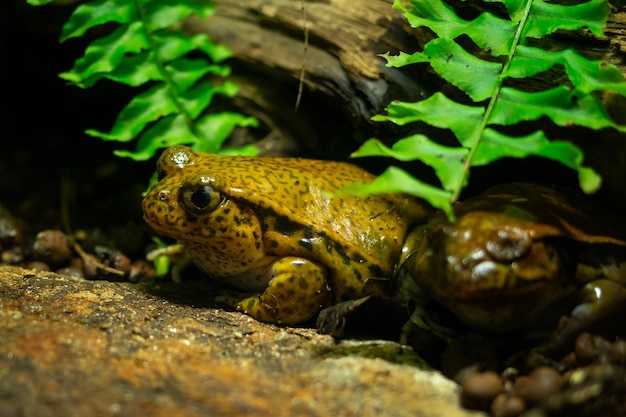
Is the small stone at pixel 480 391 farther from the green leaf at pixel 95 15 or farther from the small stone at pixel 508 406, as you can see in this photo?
the green leaf at pixel 95 15

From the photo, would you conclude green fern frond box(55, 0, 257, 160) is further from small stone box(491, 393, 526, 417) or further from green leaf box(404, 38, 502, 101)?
small stone box(491, 393, 526, 417)

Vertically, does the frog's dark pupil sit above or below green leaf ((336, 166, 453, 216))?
below

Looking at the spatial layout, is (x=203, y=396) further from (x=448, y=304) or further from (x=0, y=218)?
(x=0, y=218)

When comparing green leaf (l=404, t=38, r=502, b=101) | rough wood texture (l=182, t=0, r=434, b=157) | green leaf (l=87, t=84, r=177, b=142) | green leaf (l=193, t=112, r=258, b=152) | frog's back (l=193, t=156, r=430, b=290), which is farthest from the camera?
green leaf (l=193, t=112, r=258, b=152)

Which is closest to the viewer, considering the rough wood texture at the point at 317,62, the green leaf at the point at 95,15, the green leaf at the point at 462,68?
the green leaf at the point at 462,68

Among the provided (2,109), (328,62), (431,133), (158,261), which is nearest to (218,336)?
(158,261)

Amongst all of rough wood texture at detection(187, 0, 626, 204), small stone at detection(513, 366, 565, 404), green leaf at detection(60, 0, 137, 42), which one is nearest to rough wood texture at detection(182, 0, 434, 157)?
rough wood texture at detection(187, 0, 626, 204)

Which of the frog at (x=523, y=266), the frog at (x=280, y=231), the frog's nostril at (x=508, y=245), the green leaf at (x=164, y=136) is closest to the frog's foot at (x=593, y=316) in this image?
the frog at (x=523, y=266)

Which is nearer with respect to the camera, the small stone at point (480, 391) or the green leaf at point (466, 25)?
the small stone at point (480, 391)
